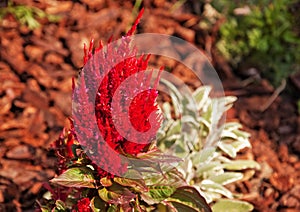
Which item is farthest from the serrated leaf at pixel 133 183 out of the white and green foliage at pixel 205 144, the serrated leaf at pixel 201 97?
the serrated leaf at pixel 201 97

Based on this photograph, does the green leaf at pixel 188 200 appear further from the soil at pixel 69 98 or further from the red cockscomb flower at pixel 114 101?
the soil at pixel 69 98

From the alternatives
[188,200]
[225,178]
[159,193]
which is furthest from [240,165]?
[159,193]

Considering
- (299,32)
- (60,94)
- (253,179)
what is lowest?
(253,179)

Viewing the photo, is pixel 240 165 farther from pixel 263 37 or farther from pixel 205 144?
pixel 263 37

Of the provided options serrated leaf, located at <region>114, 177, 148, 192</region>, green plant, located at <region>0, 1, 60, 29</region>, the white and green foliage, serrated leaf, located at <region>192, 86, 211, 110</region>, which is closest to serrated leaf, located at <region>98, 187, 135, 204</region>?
serrated leaf, located at <region>114, 177, 148, 192</region>

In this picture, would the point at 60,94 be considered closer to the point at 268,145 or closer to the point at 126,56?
the point at 268,145

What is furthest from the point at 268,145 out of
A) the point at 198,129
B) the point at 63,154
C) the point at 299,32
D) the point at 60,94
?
the point at 63,154

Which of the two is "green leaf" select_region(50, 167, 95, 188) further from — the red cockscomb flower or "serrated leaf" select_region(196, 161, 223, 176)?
"serrated leaf" select_region(196, 161, 223, 176)
